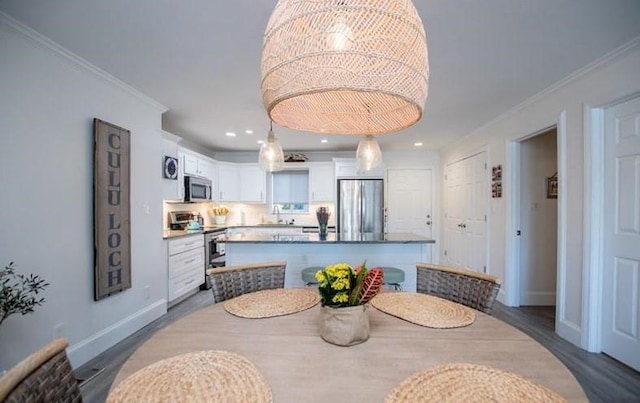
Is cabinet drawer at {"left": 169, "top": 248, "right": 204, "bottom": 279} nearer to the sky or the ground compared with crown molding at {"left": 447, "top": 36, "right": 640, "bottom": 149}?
nearer to the ground

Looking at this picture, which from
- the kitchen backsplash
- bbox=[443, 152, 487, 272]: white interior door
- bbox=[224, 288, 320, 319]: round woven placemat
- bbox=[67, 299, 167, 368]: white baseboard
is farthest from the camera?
the kitchen backsplash

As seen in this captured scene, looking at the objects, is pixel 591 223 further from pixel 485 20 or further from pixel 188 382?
pixel 188 382

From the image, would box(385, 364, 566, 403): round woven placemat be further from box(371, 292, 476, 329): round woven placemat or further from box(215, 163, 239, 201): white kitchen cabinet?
box(215, 163, 239, 201): white kitchen cabinet

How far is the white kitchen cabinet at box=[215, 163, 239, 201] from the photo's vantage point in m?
5.36

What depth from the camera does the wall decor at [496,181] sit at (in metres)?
3.54

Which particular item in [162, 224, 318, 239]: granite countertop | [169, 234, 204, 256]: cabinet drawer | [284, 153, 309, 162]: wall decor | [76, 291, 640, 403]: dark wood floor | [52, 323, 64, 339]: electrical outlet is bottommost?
[76, 291, 640, 403]: dark wood floor

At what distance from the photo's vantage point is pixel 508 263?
3355 mm

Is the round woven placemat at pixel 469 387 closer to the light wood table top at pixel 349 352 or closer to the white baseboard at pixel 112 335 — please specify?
the light wood table top at pixel 349 352

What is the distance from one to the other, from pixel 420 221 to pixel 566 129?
336cm

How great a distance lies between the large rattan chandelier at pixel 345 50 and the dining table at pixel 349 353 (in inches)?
31.0

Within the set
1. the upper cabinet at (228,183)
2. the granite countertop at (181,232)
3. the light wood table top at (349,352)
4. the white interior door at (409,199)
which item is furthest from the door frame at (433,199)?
the light wood table top at (349,352)

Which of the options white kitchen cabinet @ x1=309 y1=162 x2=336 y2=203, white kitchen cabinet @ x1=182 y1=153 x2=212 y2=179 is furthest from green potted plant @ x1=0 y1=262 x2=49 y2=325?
white kitchen cabinet @ x1=309 y1=162 x2=336 y2=203

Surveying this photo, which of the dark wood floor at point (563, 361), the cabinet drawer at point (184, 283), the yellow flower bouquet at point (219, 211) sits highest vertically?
the yellow flower bouquet at point (219, 211)

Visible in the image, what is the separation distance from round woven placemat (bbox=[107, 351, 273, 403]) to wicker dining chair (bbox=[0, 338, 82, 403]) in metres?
0.13
